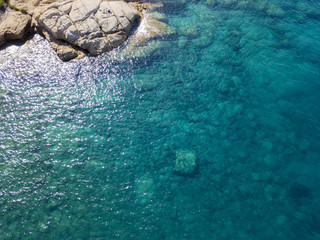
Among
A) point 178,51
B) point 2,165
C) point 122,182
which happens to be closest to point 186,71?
point 178,51

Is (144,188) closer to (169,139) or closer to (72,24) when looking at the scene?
(169,139)

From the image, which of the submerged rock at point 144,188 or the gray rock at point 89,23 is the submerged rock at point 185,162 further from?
the gray rock at point 89,23

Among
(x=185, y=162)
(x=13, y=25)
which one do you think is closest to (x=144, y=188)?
(x=185, y=162)

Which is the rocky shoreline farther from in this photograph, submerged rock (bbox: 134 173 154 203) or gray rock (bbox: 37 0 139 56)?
submerged rock (bbox: 134 173 154 203)

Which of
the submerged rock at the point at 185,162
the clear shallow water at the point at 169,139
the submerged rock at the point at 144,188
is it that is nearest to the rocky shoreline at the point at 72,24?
the clear shallow water at the point at 169,139

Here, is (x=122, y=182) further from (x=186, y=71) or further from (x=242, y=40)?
(x=242, y=40)

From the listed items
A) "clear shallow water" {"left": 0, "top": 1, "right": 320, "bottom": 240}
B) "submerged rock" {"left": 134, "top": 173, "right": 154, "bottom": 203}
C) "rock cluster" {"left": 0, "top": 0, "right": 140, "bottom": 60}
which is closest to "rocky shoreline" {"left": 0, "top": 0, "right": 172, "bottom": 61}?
"rock cluster" {"left": 0, "top": 0, "right": 140, "bottom": 60}
